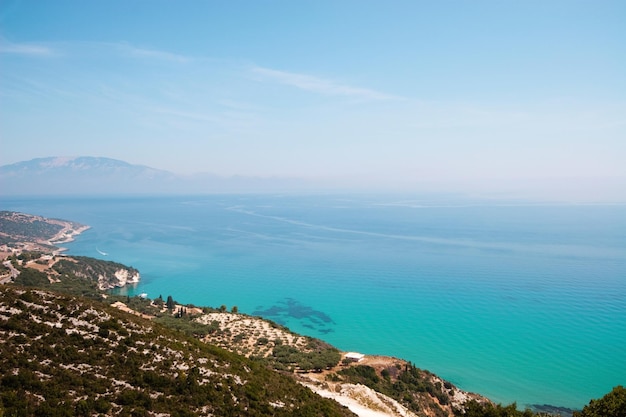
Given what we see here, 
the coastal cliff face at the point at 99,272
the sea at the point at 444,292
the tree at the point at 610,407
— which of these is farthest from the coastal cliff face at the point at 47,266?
the tree at the point at 610,407

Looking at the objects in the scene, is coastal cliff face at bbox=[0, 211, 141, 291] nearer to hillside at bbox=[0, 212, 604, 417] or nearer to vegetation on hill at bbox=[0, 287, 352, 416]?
hillside at bbox=[0, 212, 604, 417]

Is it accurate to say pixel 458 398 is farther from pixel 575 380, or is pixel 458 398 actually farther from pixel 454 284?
pixel 454 284

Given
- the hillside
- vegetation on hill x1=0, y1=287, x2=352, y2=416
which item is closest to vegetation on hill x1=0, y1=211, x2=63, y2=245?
the hillside

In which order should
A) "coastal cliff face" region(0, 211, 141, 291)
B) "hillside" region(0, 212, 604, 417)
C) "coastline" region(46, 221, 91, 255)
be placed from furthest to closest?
"coastline" region(46, 221, 91, 255)
"coastal cliff face" region(0, 211, 141, 291)
"hillside" region(0, 212, 604, 417)

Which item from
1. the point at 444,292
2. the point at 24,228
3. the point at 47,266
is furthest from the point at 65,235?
the point at 444,292

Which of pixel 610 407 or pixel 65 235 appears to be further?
pixel 65 235

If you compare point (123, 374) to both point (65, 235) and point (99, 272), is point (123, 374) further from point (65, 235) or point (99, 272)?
point (65, 235)
